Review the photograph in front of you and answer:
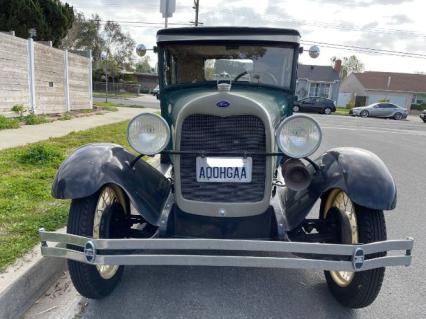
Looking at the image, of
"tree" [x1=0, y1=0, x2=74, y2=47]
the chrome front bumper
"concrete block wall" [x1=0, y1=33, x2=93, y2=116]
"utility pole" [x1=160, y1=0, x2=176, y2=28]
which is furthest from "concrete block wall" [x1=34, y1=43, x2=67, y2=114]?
the chrome front bumper

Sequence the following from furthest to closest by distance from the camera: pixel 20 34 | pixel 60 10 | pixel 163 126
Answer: pixel 60 10
pixel 20 34
pixel 163 126

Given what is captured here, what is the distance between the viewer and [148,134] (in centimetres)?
278

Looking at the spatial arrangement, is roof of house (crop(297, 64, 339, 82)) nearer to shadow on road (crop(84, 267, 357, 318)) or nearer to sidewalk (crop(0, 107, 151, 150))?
sidewalk (crop(0, 107, 151, 150))

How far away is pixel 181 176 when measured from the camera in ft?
9.21

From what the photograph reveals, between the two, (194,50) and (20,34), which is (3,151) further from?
(20,34)

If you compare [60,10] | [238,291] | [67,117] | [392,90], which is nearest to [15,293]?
[238,291]

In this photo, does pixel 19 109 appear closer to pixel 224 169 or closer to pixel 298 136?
pixel 224 169

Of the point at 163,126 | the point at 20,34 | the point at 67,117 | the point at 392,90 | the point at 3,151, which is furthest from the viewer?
the point at 392,90

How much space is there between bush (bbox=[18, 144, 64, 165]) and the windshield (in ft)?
10.9

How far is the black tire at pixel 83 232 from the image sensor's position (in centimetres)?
257

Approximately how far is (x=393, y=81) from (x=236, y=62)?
5138cm

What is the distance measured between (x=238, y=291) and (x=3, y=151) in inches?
209

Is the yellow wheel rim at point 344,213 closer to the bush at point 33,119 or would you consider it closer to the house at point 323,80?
the bush at point 33,119

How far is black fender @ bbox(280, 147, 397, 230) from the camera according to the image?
253 cm
